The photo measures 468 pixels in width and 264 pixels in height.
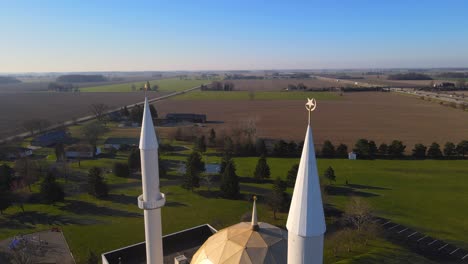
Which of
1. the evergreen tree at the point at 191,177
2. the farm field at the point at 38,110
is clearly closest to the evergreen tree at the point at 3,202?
the evergreen tree at the point at 191,177

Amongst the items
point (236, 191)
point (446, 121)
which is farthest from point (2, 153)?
point (446, 121)

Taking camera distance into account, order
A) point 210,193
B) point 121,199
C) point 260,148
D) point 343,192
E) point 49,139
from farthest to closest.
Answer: point 49,139, point 260,148, point 210,193, point 343,192, point 121,199

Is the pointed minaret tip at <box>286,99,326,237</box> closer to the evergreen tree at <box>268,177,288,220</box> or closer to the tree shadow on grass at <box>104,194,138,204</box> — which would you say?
the evergreen tree at <box>268,177,288,220</box>

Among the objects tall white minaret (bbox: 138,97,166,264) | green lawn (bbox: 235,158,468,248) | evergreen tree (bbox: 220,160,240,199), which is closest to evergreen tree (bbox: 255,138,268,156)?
green lawn (bbox: 235,158,468,248)

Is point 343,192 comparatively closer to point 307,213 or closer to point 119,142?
point 307,213

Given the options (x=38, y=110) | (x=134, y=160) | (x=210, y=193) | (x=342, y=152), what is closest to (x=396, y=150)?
(x=342, y=152)

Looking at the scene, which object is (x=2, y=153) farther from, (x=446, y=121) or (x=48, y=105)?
(x=446, y=121)
